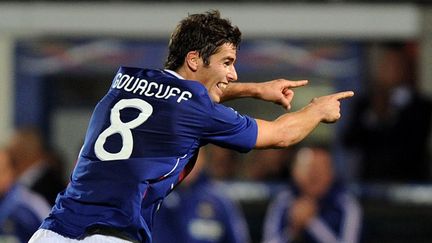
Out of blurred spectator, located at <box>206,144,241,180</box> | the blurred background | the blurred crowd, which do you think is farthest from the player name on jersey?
blurred spectator, located at <box>206,144,241,180</box>

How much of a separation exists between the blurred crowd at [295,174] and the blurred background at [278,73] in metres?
0.01

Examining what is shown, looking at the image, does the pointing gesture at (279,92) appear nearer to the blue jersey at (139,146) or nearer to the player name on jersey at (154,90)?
the blue jersey at (139,146)

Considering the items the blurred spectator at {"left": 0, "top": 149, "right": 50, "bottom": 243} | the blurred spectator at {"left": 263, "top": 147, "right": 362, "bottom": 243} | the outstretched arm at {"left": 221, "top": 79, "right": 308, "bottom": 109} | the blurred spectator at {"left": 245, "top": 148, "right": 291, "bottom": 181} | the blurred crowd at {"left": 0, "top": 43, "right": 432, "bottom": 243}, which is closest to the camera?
the outstretched arm at {"left": 221, "top": 79, "right": 308, "bottom": 109}

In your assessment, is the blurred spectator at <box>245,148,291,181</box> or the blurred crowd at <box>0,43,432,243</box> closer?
the blurred crowd at <box>0,43,432,243</box>

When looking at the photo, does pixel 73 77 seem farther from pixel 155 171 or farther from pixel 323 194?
pixel 155 171

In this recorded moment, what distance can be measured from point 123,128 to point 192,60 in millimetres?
455

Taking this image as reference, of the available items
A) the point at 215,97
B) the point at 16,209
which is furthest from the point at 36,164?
the point at 215,97

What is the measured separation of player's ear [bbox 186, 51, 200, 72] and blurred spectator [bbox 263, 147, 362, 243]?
A: 407 cm

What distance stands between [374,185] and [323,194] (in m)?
0.93

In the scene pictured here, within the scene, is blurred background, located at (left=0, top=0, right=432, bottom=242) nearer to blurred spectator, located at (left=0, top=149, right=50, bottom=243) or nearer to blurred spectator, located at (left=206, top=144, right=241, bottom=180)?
blurred spectator, located at (left=206, top=144, right=241, bottom=180)

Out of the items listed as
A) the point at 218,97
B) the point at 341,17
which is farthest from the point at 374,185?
the point at 218,97

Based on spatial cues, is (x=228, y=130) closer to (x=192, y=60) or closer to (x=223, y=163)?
(x=192, y=60)

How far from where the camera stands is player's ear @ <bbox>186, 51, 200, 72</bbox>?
5609 mm

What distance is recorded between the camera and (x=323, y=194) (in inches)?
380
